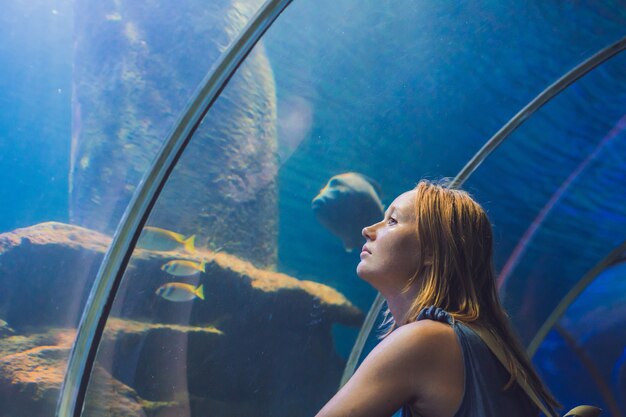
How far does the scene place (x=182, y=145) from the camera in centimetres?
255

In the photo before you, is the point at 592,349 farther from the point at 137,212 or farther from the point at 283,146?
the point at 137,212

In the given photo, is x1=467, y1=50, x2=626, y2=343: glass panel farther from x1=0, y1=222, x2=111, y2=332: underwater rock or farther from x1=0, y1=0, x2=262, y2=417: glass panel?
x1=0, y1=222, x2=111, y2=332: underwater rock

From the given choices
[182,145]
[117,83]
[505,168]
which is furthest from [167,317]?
[505,168]

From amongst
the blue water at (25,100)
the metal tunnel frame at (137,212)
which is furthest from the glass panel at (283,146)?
the blue water at (25,100)

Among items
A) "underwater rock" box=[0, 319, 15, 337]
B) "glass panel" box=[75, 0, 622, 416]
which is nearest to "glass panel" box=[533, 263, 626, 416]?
"glass panel" box=[75, 0, 622, 416]

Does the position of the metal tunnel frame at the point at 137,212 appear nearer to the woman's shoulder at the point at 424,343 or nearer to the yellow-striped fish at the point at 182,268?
the yellow-striped fish at the point at 182,268

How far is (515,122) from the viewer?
382 centimetres

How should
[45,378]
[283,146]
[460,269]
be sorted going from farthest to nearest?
[283,146] < [45,378] < [460,269]

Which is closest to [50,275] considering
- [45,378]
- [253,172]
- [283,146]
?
[45,378]

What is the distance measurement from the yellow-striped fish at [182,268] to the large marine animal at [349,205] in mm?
2389

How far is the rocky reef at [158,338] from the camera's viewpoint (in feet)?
8.13

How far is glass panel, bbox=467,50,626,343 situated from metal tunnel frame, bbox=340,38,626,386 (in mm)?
113

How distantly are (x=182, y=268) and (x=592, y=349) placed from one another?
3819 mm

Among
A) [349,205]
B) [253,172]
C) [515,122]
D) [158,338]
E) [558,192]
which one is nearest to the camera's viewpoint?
[158,338]
